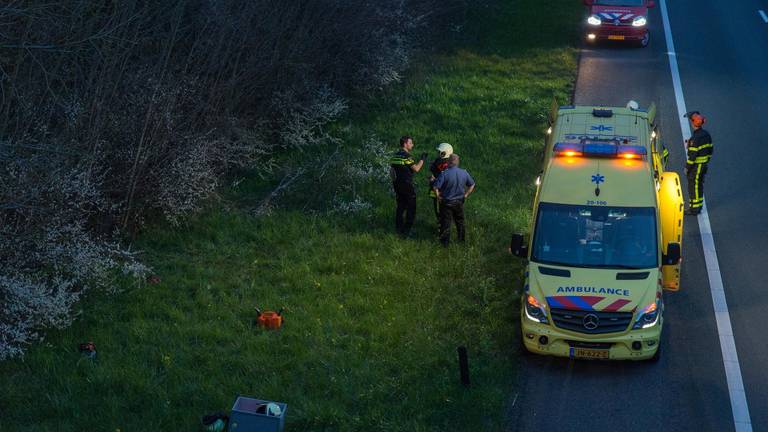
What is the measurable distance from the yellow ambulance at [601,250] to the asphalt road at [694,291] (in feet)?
1.48

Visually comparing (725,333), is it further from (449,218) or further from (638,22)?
(638,22)

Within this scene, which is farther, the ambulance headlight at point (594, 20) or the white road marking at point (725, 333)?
the ambulance headlight at point (594, 20)

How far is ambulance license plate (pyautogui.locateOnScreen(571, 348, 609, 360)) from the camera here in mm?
11750

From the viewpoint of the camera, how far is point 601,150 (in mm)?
13562

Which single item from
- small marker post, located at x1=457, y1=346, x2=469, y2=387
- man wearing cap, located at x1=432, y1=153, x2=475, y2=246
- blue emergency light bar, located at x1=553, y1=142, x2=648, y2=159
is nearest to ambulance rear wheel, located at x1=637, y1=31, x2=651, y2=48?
man wearing cap, located at x1=432, y1=153, x2=475, y2=246

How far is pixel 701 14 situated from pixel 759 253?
18623mm

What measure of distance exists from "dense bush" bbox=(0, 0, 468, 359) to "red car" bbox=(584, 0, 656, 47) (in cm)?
726

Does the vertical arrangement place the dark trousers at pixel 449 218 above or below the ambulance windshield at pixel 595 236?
below

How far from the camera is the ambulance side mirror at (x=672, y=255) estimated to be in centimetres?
1231

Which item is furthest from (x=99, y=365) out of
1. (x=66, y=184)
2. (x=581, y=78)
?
(x=581, y=78)

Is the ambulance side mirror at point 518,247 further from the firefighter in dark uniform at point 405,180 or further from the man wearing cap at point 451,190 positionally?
the firefighter in dark uniform at point 405,180

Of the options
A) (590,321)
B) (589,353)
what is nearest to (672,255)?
(590,321)

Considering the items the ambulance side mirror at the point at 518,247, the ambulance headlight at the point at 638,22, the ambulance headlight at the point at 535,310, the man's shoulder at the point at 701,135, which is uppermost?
the man's shoulder at the point at 701,135

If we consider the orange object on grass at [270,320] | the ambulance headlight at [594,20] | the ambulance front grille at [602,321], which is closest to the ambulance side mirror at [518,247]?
the ambulance front grille at [602,321]
